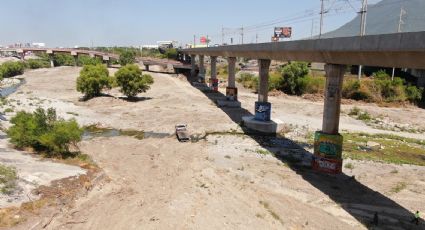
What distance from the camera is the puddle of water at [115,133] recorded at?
164ft

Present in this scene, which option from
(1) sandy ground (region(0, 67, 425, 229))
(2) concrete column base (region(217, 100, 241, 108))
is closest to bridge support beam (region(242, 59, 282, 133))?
(1) sandy ground (region(0, 67, 425, 229))

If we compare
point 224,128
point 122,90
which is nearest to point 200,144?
point 224,128

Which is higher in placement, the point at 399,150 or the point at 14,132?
the point at 14,132

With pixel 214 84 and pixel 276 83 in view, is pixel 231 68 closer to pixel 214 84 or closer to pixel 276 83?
pixel 214 84

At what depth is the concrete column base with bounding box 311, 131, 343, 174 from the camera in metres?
34.0

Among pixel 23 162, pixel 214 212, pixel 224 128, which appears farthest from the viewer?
pixel 224 128

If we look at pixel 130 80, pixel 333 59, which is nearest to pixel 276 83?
pixel 130 80

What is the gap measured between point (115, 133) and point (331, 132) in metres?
30.7

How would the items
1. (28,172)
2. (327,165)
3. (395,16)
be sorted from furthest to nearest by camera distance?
(327,165)
(28,172)
(395,16)

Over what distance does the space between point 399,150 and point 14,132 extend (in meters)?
44.0

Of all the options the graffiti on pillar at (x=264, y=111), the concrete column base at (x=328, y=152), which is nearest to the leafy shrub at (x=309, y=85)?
the graffiti on pillar at (x=264, y=111)

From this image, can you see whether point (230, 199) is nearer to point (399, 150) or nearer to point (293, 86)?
point (399, 150)

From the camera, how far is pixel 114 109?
235 ft

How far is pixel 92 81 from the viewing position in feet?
271
